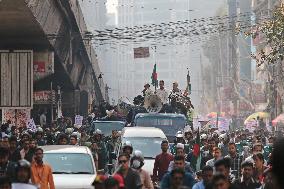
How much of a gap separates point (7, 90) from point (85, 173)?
22.4m

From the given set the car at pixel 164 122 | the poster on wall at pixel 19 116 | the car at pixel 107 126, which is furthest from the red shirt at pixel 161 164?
the poster on wall at pixel 19 116

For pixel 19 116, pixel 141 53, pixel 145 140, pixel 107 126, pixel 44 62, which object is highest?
pixel 141 53

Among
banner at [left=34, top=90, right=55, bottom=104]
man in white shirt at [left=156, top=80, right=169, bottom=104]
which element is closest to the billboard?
man in white shirt at [left=156, top=80, right=169, bottom=104]

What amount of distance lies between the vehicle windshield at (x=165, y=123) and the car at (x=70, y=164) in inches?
416

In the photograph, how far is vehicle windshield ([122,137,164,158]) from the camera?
66.0 feet

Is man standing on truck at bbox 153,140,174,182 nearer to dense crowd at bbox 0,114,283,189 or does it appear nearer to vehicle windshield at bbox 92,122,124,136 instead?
dense crowd at bbox 0,114,283,189

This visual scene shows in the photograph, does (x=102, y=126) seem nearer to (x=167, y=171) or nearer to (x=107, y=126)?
(x=107, y=126)

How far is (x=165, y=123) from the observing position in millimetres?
27297

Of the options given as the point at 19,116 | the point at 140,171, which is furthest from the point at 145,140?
the point at 19,116

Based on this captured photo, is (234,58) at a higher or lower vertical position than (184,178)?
higher

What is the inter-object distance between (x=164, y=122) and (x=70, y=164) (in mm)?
11486

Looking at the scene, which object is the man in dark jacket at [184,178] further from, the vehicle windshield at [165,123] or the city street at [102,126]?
the vehicle windshield at [165,123]

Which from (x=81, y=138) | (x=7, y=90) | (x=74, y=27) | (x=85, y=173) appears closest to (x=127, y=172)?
(x=85, y=173)

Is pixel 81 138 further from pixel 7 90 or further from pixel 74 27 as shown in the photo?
pixel 74 27
